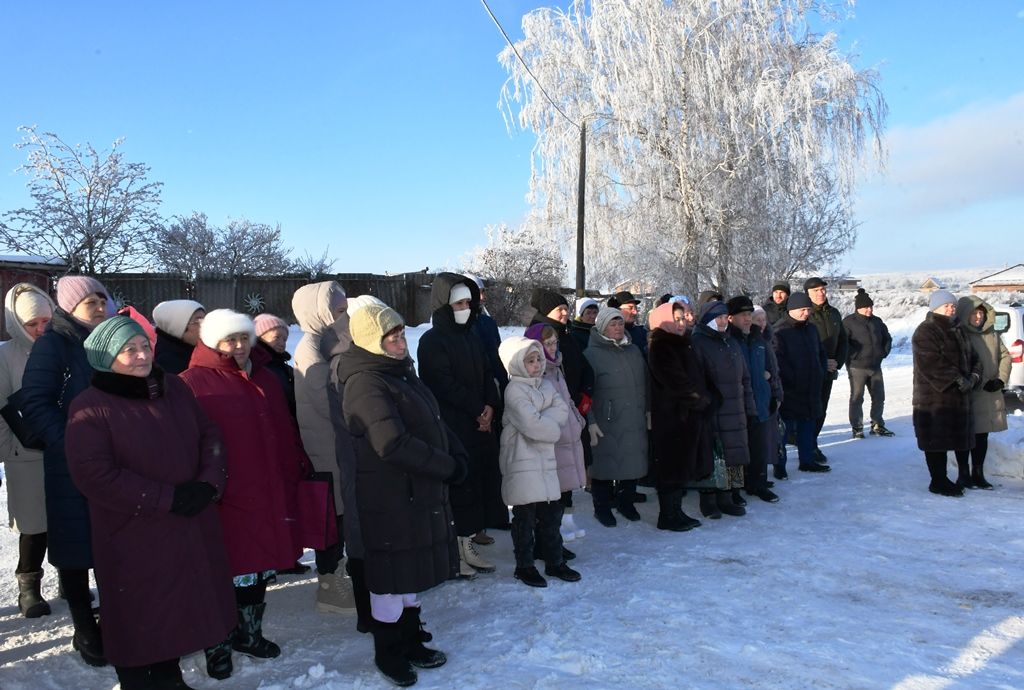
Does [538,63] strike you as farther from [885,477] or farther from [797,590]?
[797,590]

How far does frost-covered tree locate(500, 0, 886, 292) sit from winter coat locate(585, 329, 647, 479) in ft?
44.7

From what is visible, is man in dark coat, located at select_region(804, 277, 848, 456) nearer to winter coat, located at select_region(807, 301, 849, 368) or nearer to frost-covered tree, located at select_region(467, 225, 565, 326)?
winter coat, located at select_region(807, 301, 849, 368)

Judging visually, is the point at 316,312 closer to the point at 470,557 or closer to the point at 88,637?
the point at 470,557

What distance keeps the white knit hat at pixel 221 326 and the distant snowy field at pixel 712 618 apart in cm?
159

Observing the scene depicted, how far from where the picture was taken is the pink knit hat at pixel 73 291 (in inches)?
159

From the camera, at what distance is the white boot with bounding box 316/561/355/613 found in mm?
4496

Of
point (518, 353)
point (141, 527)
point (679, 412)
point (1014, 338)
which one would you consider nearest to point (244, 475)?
point (141, 527)

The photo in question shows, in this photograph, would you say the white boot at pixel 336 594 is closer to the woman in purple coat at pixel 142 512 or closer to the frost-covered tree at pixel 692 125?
the woman in purple coat at pixel 142 512

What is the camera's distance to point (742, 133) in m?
18.7

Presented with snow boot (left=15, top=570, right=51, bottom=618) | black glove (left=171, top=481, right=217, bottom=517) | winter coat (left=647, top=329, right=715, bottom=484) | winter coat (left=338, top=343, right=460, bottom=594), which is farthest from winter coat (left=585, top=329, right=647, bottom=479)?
snow boot (left=15, top=570, right=51, bottom=618)

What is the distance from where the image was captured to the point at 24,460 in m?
4.36

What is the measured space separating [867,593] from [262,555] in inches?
135

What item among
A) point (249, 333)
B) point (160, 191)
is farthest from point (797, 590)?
point (160, 191)

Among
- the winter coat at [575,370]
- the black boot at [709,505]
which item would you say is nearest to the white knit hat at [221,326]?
the winter coat at [575,370]
